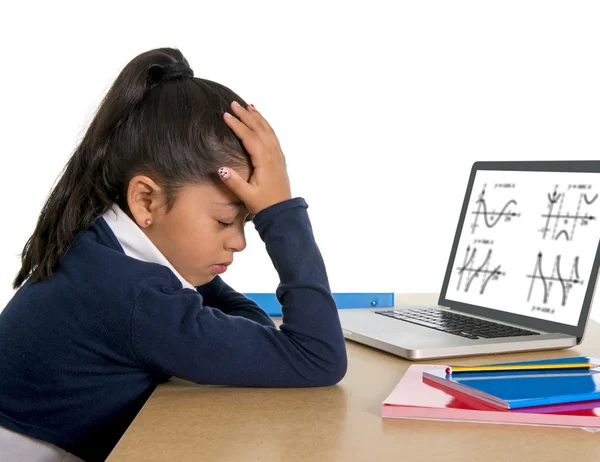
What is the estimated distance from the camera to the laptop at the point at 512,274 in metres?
1.06

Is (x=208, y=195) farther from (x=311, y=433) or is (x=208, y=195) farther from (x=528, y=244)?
(x=528, y=244)

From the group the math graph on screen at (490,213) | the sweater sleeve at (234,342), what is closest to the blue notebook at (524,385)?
the sweater sleeve at (234,342)

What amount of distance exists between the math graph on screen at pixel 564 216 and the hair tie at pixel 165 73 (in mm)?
593

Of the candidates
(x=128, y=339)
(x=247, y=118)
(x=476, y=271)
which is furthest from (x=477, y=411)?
(x=476, y=271)

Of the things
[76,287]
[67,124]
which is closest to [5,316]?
[76,287]

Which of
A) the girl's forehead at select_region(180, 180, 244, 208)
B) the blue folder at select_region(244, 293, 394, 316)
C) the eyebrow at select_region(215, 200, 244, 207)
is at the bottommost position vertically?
the blue folder at select_region(244, 293, 394, 316)

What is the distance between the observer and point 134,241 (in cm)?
97

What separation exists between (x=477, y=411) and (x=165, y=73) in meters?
0.62

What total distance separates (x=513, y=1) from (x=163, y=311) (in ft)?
9.97

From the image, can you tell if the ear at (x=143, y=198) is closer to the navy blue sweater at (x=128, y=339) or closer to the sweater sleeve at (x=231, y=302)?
the navy blue sweater at (x=128, y=339)

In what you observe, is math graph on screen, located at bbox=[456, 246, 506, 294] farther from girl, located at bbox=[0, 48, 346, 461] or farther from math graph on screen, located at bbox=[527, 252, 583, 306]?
girl, located at bbox=[0, 48, 346, 461]

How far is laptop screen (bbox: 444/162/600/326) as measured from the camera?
3.70 feet

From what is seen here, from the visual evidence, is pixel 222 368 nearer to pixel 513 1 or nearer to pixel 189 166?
pixel 189 166

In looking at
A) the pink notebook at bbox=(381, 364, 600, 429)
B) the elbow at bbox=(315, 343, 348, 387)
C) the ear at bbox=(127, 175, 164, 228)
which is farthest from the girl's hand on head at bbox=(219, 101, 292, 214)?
the pink notebook at bbox=(381, 364, 600, 429)
